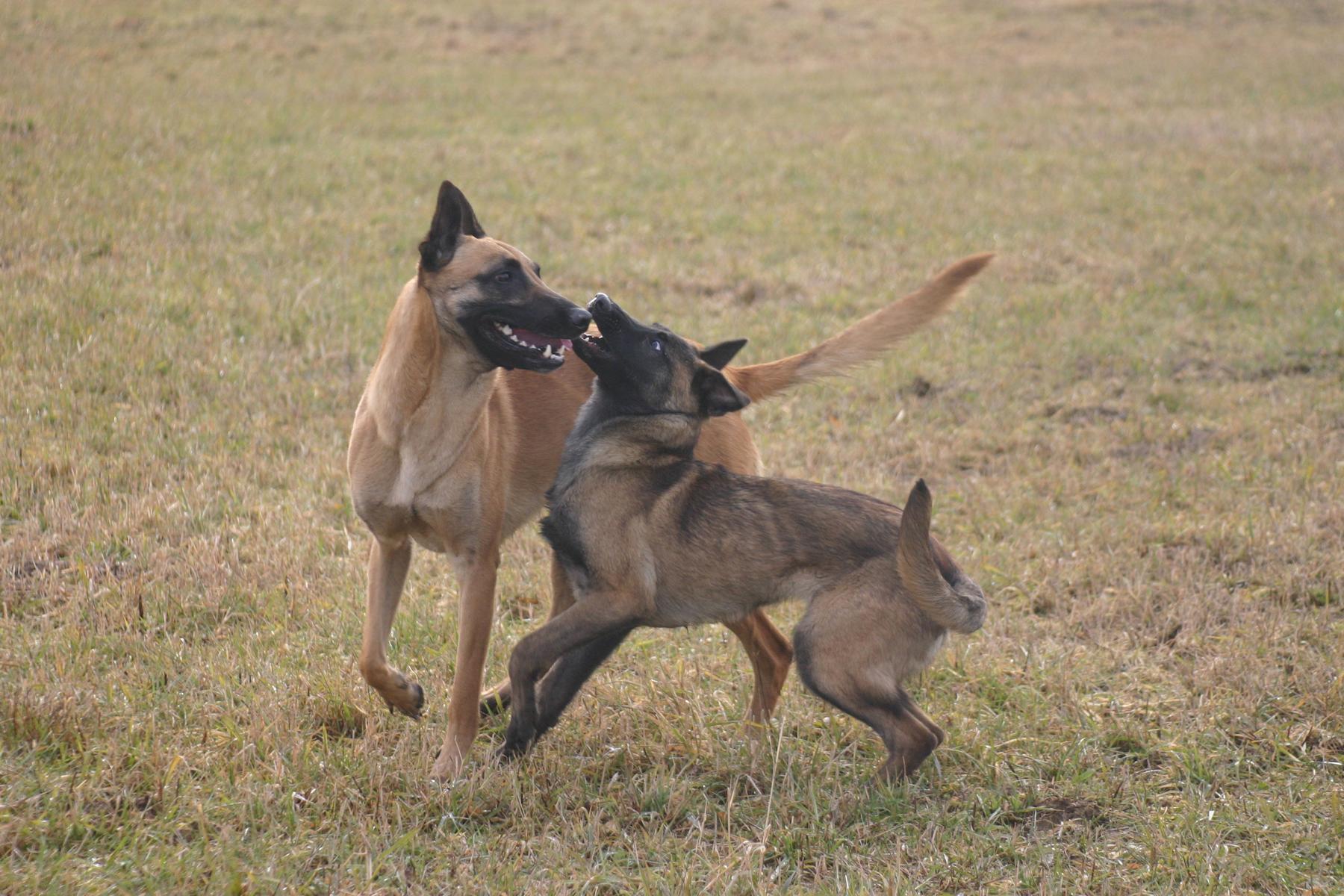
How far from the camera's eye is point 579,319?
173 inches

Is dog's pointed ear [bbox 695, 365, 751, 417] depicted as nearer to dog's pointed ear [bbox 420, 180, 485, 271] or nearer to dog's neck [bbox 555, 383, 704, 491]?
dog's neck [bbox 555, 383, 704, 491]

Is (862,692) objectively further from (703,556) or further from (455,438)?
(455,438)

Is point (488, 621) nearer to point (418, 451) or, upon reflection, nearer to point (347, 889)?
point (418, 451)

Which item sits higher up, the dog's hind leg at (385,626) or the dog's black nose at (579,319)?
the dog's black nose at (579,319)

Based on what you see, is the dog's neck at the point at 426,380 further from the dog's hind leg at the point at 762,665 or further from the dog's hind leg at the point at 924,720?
the dog's hind leg at the point at 924,720

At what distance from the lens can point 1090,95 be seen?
20.9m

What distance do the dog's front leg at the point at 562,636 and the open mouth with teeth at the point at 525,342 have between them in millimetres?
883

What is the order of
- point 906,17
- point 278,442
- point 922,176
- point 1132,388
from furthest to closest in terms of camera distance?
1. point 906,17
2. point 922,176
3. point 1132,388
4. point 278,442

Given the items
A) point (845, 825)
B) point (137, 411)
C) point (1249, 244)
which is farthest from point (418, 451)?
point (1249, 244)

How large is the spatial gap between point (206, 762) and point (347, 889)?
83 centimetres

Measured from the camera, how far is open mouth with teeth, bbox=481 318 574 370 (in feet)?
14.6

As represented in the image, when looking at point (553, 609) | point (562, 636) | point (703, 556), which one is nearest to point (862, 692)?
point (703, 556)

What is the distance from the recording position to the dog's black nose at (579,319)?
173 inches

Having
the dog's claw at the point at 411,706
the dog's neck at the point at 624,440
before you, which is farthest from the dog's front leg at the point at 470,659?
the dog's neck at the point at 624,440
